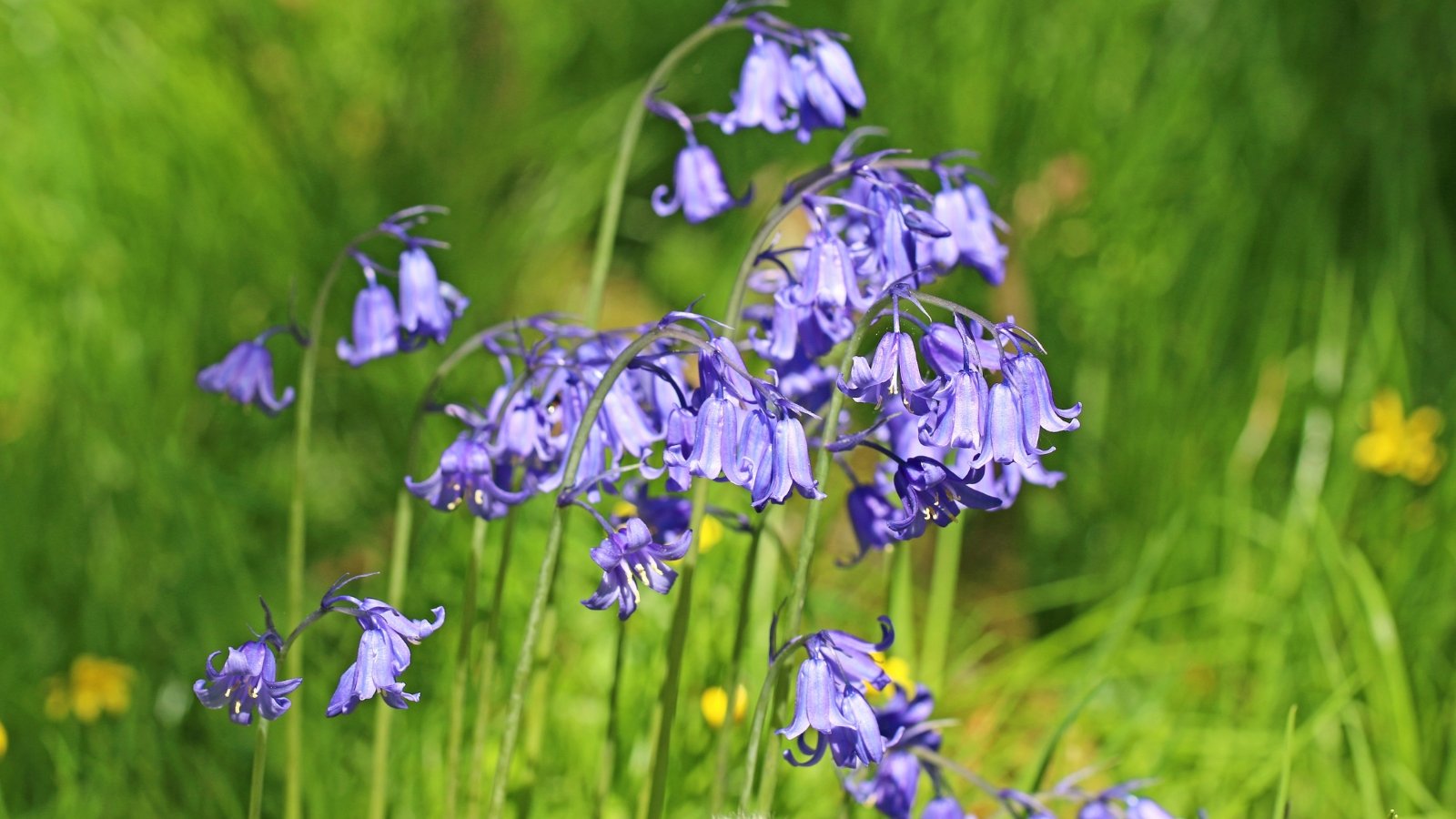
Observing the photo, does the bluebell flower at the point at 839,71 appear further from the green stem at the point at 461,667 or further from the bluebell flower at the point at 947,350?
the green stem at the point at 461,667

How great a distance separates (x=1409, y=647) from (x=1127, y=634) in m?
0.65

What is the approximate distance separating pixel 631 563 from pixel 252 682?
43 cm

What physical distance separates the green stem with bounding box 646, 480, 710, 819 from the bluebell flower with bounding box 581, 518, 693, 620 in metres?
0.18

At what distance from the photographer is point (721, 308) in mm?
3836

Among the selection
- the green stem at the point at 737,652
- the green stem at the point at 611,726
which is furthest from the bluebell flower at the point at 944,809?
the green stem at the point at 611,726

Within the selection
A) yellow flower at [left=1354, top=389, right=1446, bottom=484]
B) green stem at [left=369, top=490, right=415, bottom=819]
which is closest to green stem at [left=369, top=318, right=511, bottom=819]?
green stem at [left=369, top=490, right=415, bottom=819]

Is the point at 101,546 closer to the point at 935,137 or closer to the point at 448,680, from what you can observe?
the point at 448,680

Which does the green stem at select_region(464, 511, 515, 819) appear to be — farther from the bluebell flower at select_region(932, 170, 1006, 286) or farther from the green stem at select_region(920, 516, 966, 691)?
the green stem at select_region(920, 516, 966, 691)

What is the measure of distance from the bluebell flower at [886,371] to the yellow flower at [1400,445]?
→ 8.02 feet

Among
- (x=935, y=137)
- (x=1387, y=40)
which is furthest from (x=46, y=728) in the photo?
(x=1387, y=40)

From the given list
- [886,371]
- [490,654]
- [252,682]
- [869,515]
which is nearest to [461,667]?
[490,654]

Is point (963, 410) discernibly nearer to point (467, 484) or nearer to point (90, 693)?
point (467, 484)

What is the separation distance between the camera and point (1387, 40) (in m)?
4.07

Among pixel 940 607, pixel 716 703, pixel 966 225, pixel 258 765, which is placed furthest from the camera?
pixel 940 607
